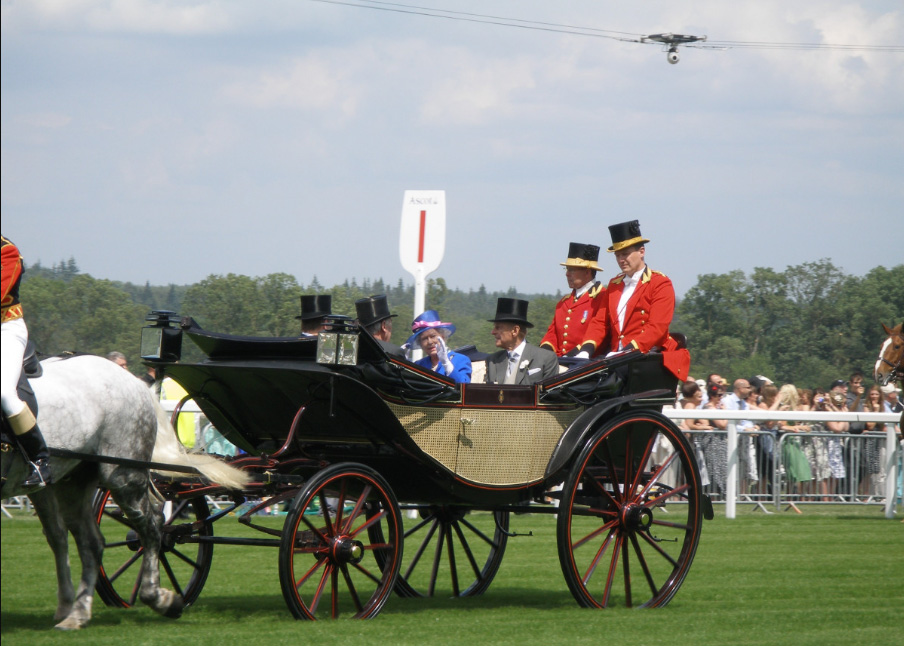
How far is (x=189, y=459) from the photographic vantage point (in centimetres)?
639

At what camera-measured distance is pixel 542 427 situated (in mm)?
6891

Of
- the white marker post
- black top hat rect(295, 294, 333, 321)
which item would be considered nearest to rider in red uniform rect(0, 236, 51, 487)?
black top hat rect(295, 294, 333, 321)

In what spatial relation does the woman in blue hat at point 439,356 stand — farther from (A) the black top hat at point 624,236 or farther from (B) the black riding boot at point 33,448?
(B) the black riding boot at point 33,448

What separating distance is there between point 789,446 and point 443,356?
6.82 metres

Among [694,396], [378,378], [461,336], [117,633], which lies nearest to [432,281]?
[461,336]

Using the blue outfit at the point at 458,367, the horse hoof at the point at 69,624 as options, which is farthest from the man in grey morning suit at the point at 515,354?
the horse hoof at the point at 69,624

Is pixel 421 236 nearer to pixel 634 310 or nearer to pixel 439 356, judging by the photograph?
pixel 634 310

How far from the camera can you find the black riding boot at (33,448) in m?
5.38

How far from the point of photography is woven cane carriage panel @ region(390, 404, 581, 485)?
654cm

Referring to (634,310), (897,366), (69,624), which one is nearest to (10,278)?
(69,624)

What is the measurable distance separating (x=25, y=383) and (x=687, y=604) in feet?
13.0

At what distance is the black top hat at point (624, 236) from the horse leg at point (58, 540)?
12.3 feet

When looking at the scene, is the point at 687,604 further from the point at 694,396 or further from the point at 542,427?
the point at 694,396

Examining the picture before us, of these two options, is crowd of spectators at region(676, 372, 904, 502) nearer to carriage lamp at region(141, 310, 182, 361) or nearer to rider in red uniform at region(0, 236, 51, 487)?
carriage lamp at region(141, 310, 182, 361)
